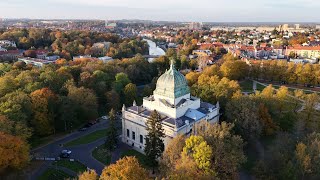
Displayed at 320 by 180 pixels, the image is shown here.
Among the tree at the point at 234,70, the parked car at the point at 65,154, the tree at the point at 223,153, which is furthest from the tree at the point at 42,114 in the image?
the tree at the point at 234,70

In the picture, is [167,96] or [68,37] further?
[68,37]

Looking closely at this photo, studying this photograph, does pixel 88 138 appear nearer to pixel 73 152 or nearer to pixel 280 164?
pixel 73 152

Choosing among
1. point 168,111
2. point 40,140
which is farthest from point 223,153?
point 40,140

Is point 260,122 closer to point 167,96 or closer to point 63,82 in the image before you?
point 167,96

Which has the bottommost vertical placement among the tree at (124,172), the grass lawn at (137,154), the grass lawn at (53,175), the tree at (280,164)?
the grass lawn at (53,175)

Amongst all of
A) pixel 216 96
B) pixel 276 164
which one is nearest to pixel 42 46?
pixel 216 96

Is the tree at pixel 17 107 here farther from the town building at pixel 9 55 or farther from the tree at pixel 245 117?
the town building at pixel 9 55

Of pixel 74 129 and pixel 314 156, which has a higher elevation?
pixel 314 156
